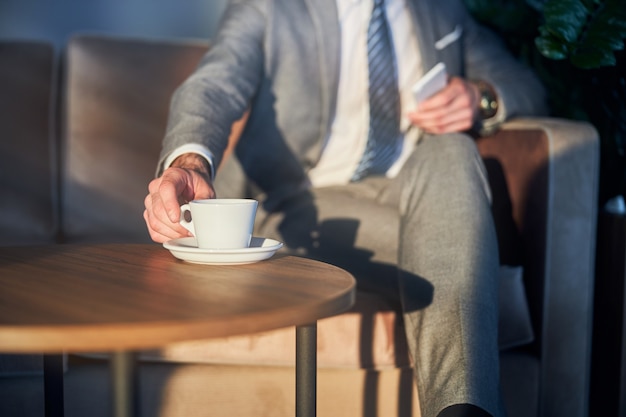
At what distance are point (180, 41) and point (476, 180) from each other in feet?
3.54

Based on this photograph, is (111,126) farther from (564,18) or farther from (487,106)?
(564,18)

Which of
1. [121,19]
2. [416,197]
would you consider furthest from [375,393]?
[121,19]

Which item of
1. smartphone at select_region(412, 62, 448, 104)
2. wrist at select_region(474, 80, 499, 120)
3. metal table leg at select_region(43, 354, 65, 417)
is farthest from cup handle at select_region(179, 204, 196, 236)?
wrist at select_region(474, 80, 499, 120)

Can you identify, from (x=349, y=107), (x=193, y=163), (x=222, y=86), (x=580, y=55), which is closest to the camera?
(x=193, y=163)

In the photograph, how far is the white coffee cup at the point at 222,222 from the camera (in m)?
A: 0.89

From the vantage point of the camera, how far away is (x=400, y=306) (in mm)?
1333

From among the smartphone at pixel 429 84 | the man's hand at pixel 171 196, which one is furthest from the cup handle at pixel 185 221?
the smartphone at pixel 429 84

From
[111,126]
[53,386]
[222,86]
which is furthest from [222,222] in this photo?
[111,126]

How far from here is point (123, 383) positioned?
74 centimetres

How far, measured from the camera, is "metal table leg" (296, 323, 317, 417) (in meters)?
0.88

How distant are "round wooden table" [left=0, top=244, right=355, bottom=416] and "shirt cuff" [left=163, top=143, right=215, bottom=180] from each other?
0.19 meters

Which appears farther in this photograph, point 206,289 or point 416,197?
point 416,197

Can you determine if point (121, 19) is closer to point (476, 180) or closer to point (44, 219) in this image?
point (44, 219)

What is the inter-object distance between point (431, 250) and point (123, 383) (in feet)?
1.88
